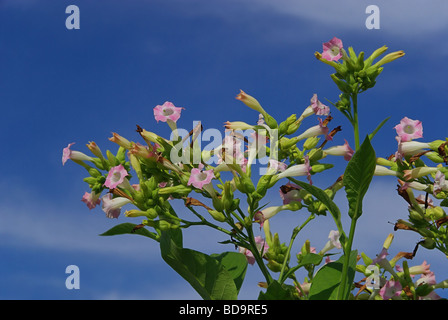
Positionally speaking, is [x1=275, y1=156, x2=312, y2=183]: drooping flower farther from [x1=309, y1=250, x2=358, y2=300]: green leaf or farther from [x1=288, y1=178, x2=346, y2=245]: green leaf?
[x1=309, y1=250, x2=358, y2=300]: green leaf

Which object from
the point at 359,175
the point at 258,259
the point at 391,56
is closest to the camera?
the point at 359,175

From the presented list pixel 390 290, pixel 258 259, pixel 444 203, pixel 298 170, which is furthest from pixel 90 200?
pixel 444 203

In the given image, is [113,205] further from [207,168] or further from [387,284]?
[387,284]

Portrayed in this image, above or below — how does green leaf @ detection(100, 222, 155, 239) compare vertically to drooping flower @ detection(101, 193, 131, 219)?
below

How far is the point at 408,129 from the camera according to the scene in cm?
272

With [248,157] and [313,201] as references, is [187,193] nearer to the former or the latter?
[248,157]

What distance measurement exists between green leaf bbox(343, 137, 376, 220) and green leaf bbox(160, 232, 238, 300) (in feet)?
1.91

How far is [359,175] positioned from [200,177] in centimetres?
64

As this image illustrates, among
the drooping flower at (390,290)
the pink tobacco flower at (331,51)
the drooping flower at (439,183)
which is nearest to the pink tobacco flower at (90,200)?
the pink tobacco flower at (331,51)

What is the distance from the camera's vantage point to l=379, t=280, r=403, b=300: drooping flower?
2.61 metres

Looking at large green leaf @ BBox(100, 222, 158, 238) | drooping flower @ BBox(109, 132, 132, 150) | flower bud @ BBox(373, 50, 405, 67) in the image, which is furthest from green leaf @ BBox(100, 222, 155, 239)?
flower bud @ BBox(373, 50, 405, 67)

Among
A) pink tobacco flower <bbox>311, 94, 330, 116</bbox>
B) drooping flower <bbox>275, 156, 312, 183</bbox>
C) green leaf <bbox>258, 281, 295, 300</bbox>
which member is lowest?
green leaf <bbox>258, 281, 295, 300</bbox>

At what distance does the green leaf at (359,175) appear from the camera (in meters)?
2.06
